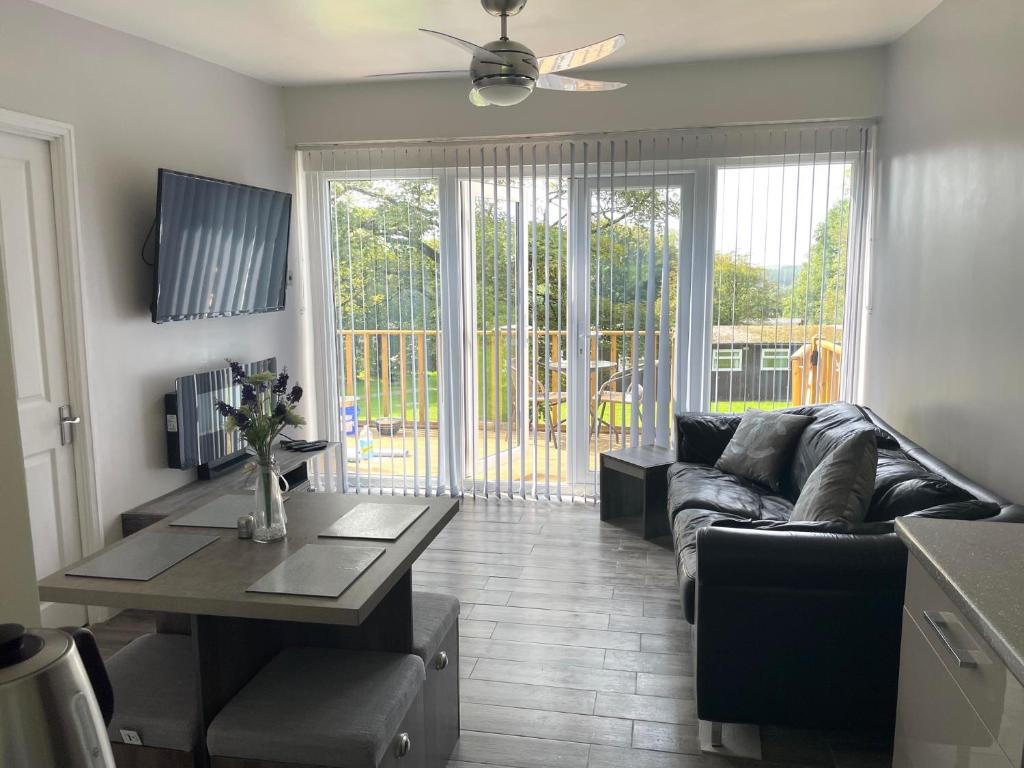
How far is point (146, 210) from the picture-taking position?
3771mm

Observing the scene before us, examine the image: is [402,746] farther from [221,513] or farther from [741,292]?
[741,292]

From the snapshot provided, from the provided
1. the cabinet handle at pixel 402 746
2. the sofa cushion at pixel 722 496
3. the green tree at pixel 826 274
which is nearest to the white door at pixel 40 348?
the cabinet handle at pixel 402 746

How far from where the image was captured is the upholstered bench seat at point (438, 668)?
7.27 ft

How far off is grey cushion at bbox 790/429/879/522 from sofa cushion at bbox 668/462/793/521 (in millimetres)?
595

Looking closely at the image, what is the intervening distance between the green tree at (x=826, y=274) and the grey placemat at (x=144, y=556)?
3.70m

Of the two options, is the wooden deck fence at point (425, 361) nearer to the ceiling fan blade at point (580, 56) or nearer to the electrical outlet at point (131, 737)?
the ceiling fan blade at point (580, 56)

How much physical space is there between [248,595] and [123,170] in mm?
2670

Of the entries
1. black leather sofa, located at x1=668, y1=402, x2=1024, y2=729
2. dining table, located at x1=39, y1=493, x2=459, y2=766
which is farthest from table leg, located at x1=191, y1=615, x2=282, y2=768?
black leather sofa, located at x1=668, y1=402, x2=1024, y2=729

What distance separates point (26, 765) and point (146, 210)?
3638 millimetres

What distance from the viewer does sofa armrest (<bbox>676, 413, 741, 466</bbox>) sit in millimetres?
4465

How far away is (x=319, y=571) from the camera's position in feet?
6.40

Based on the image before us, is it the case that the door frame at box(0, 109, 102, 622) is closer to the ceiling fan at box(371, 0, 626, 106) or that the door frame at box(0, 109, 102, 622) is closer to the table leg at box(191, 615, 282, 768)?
the ceiling fan at box(371, 0, 626, 106)

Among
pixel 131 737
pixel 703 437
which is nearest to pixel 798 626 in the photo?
pixel 131 737

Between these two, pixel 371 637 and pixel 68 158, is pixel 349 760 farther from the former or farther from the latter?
pixel 68 158
